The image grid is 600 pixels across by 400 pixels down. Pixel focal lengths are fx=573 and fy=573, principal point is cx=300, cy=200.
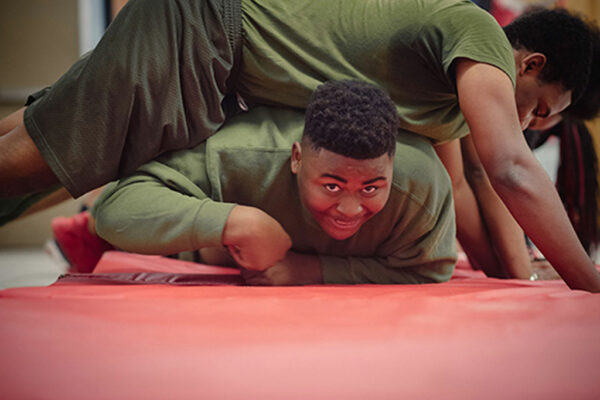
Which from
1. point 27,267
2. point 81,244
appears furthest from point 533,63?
point 27,267

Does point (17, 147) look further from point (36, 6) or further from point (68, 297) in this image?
point (36, 6)

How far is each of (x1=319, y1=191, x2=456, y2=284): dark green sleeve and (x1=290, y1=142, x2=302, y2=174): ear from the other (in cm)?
20

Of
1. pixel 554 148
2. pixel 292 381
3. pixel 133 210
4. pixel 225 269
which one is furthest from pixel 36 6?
pixel 292 381

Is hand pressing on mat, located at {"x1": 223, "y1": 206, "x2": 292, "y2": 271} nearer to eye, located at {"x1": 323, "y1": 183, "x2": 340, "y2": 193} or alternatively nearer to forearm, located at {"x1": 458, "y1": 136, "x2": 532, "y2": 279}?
eye, located at {"x1": 323, "y1": 183, "x2": 340, "y2": 193}

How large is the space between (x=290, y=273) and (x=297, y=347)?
496mm

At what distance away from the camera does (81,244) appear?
5.82ft

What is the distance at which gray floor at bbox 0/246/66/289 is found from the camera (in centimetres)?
200

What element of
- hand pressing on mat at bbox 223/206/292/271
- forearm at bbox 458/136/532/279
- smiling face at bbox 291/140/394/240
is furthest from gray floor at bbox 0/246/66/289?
forearm at bbox 458/136/532/279

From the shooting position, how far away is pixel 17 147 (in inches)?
38.7

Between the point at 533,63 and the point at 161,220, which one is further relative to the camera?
the point at 533,63

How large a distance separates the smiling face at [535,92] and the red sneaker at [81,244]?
1.24 metres

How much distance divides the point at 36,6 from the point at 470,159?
2.70m

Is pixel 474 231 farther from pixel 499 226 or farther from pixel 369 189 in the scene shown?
pixel 369 189

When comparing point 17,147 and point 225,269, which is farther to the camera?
point 225,269
